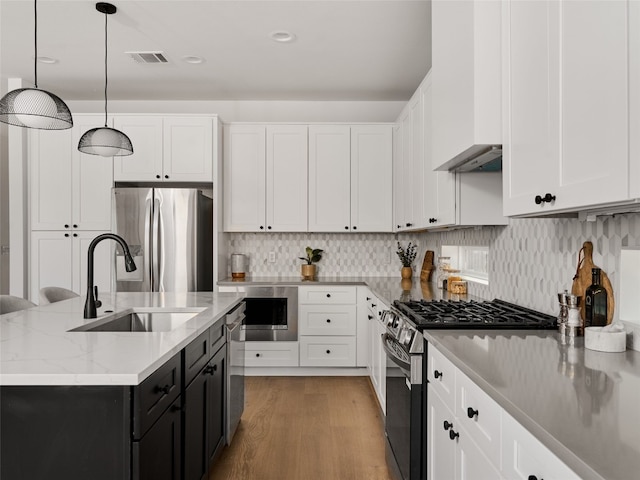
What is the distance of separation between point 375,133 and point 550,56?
3.25m

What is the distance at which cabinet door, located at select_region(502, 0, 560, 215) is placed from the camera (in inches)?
56.1

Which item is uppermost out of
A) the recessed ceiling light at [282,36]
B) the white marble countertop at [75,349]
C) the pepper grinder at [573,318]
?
the recessed ceiling light at [282,36]

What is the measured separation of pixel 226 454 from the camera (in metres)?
2.76

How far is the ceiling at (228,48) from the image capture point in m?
3.03

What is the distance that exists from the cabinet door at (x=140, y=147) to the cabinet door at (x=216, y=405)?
8.12 ft

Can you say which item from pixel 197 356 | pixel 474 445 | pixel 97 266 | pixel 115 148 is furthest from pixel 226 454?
pixel 97 266

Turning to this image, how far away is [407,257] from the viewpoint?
4.69 m

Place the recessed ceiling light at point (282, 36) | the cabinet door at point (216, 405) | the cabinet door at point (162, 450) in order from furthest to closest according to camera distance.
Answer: the recessed ceiling light at point (282, 36)
the cabinet door at point (216, 405)
the cabinet door at point (162, 450)

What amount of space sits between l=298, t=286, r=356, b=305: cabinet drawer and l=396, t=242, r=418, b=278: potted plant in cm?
52

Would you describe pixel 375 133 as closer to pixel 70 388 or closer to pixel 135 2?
pixel 135 2

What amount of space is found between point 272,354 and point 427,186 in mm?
2227

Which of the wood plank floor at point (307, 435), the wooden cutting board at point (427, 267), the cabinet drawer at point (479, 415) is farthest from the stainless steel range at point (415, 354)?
the wooden cutting board at point (427, 267)

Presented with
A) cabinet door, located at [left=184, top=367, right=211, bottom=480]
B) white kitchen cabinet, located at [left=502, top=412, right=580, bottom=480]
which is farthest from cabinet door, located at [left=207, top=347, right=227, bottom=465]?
white kitchen cabinet, located at [left=502, top=412, right=580, bottom=480]

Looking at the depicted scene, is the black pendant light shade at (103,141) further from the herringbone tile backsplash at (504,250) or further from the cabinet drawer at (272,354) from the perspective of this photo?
the cabinet drawer at (272,354)
